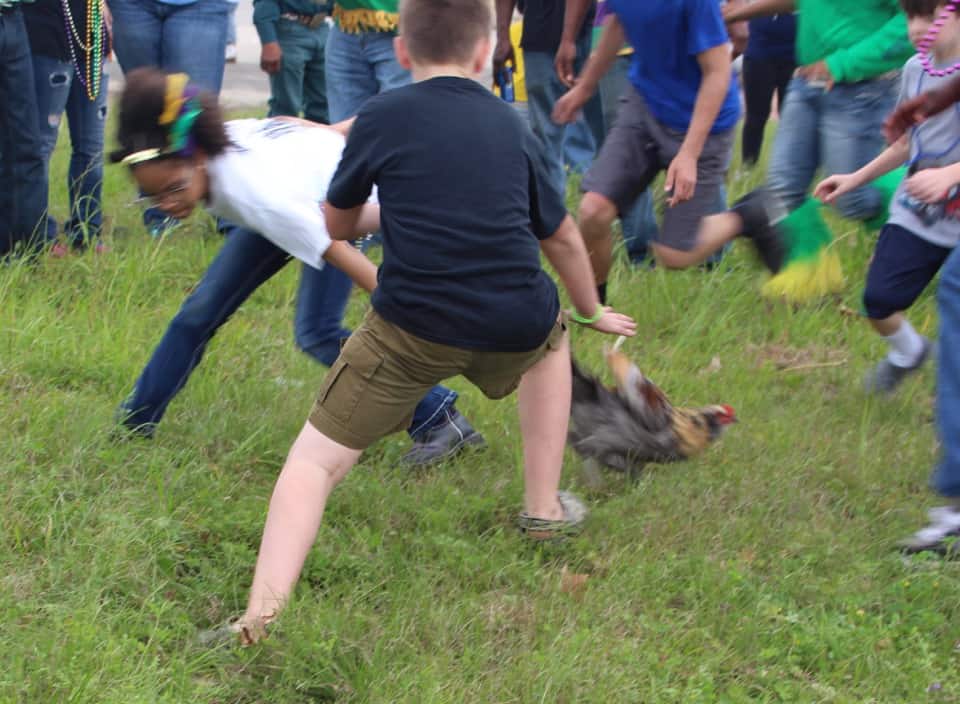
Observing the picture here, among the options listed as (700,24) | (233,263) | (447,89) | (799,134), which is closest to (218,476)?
(233,263)

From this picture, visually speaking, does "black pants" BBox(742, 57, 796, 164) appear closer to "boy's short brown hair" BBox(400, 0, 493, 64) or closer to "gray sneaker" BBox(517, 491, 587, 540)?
"gray sneaker" BBox(517, 491, 587, 540)

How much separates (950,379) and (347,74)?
3588 mm

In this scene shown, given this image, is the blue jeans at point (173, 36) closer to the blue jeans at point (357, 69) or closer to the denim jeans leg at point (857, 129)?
the blue jeans at point (357, 69)

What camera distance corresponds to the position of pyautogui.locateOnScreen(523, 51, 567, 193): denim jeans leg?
21.0ft

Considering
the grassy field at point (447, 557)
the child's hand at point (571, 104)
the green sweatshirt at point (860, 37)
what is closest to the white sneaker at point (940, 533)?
the grassy field at point (447, 557)

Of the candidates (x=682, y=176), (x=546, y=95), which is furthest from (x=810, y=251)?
(x=546, y=95)

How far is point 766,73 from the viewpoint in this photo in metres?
7.16

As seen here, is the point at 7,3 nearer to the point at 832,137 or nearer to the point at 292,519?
the point at 292,519

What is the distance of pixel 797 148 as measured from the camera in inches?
204

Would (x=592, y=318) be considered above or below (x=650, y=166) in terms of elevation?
above

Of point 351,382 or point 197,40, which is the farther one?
point 197,40

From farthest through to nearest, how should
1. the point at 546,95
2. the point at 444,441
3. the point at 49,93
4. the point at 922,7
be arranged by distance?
the point at 546,95 → the point at 49,93 → the point at 444,441 → the point at 922,7

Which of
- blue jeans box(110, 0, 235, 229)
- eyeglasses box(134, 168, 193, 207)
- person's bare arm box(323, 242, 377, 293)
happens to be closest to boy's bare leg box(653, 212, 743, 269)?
person's bare arm box(323, 242, 377, 293)

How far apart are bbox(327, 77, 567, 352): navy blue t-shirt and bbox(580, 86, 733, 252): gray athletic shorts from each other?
197 cm
